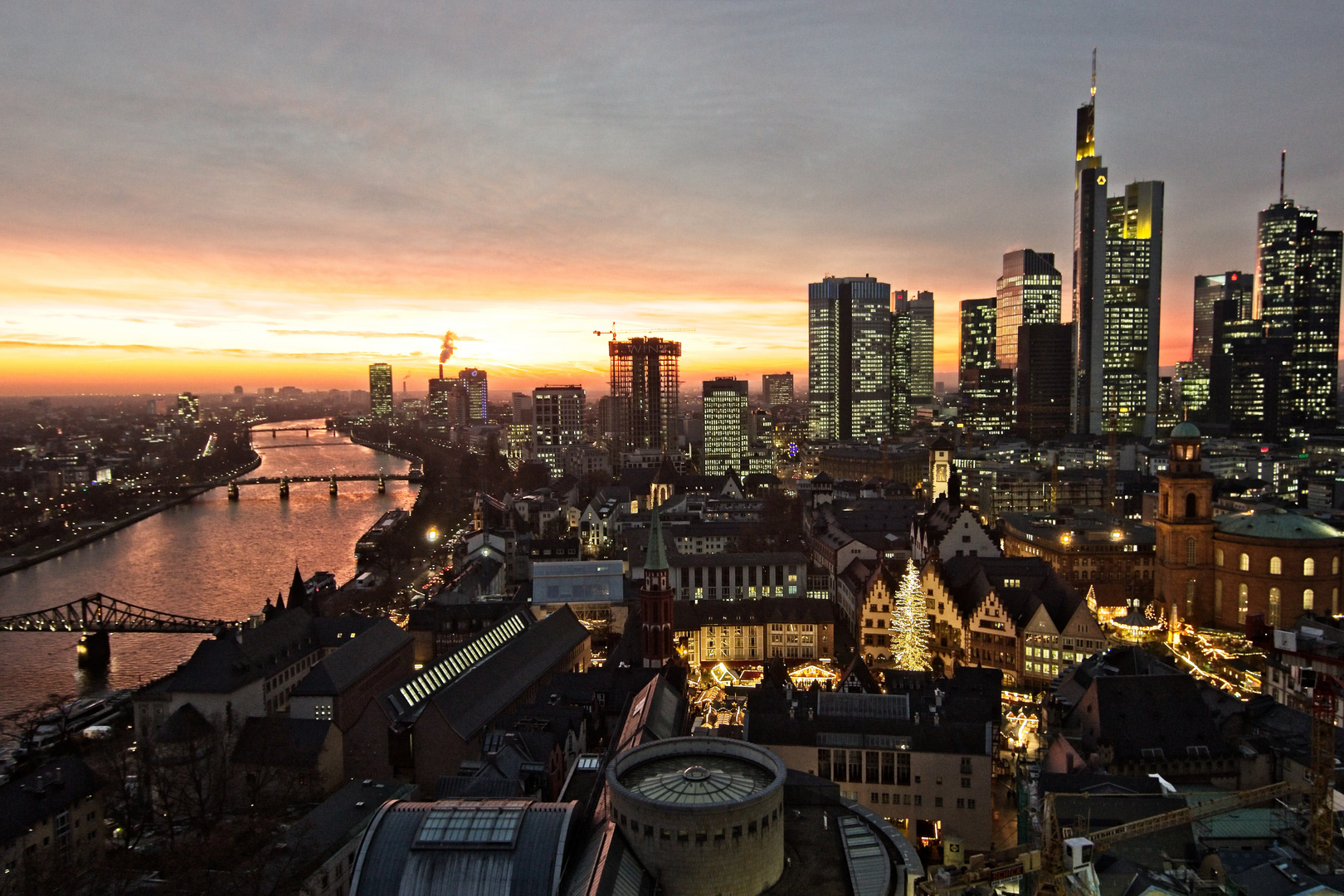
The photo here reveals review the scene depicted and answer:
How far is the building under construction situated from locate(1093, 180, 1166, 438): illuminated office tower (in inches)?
1942

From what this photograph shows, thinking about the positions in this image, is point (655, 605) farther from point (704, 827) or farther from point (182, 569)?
point (182, 569)

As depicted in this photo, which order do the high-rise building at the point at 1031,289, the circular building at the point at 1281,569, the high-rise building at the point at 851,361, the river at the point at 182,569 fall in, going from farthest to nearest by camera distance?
the high-rise building at the point at 851,361, the high-rise building at the point at 1031,289, the river at the point at 182,569, the circular building at the point at 1281,569

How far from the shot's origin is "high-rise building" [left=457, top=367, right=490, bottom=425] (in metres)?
183

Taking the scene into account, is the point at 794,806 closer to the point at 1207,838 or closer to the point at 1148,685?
the point at 1207,838

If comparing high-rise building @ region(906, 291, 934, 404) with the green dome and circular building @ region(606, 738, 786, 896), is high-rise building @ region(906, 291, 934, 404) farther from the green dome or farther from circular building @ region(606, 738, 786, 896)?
circular building @ region(606, 738, 786, 896)

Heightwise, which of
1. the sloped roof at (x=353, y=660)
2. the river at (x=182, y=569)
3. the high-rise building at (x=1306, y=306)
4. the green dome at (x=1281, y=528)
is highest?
the high-rise building at (x=1306, y=306)

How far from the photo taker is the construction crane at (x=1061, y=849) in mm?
11281

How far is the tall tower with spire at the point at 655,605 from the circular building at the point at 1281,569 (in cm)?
2072

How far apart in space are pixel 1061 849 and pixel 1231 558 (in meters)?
24.9

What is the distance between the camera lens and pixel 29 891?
13516 millimetres

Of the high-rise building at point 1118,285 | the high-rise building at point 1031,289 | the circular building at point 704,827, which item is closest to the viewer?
the circular building at point 704,827

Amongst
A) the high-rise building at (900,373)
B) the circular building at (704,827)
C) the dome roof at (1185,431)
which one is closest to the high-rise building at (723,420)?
the high-rise building at (900,373)

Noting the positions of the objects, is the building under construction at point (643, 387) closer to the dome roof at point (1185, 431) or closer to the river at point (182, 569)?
the river at point (182, 569)

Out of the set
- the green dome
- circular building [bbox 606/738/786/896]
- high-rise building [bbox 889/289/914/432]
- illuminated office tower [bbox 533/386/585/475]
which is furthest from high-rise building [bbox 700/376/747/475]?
circular building [bbox 606/738/786/896]
